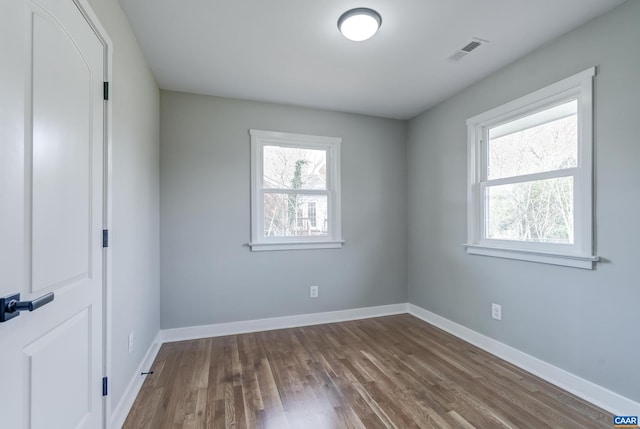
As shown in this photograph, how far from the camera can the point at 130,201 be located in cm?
202

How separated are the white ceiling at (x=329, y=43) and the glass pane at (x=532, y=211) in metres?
1.11

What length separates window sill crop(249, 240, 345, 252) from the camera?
10.7 ft

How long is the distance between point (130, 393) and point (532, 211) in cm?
334

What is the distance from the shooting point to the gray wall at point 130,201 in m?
1.74

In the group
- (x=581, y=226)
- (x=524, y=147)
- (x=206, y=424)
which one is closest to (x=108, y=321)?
(x=206, y=424)

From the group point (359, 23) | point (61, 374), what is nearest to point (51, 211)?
point (61, 374)

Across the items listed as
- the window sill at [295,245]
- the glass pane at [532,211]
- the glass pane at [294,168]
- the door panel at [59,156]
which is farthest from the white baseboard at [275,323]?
the door panel at [59,156]

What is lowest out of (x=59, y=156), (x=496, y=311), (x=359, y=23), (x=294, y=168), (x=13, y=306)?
(x=496, y=311)

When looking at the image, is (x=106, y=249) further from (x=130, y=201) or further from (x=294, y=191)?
(x=294, y=191)

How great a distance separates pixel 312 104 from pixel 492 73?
1.83m

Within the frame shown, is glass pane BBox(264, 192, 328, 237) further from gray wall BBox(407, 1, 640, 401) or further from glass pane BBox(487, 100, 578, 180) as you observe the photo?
glass pane BBox(487, 100, 578, 180)

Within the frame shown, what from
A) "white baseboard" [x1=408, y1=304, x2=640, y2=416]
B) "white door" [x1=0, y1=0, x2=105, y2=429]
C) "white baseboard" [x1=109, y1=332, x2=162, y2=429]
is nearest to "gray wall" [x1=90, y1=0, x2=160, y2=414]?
"white baseboard" [x1=109, y1=332, x2=162, y2=429]

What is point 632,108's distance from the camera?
5.96 ft

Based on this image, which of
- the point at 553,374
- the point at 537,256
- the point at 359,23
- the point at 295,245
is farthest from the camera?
the point at 295,245
